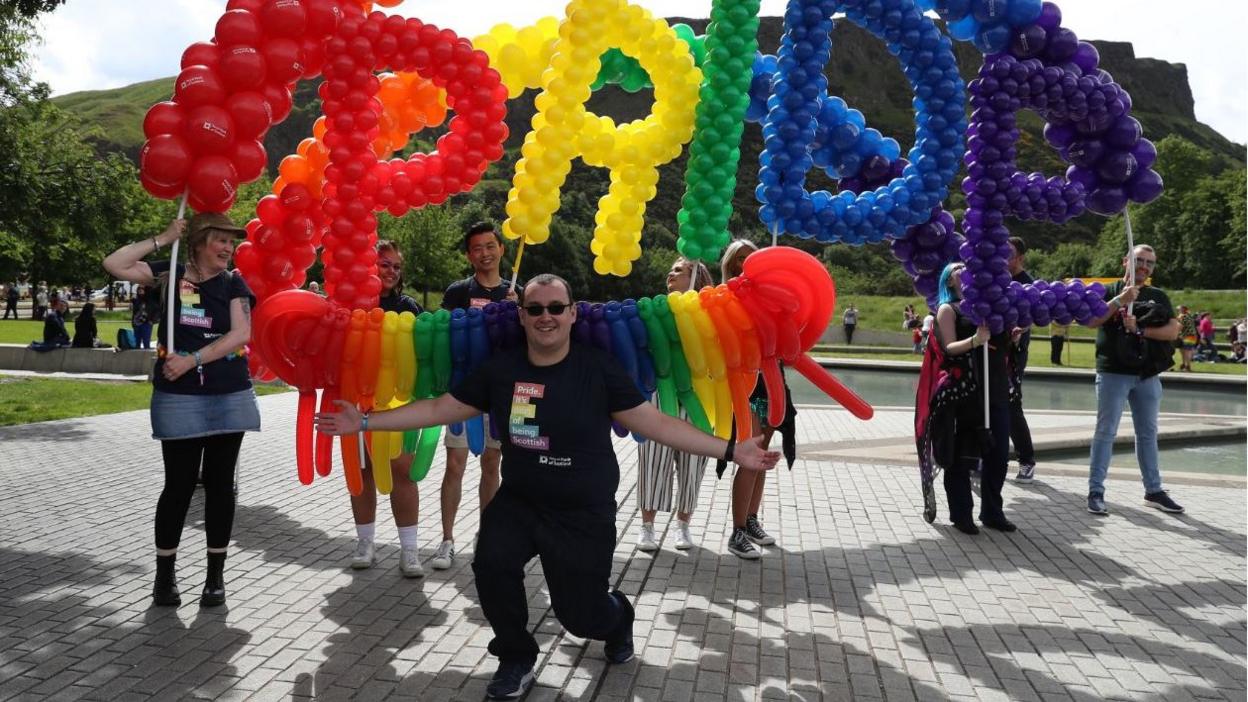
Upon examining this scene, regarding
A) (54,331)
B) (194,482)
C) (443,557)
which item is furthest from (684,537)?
(54,331)

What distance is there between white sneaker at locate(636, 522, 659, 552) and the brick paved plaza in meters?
0.12

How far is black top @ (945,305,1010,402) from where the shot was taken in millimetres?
5320

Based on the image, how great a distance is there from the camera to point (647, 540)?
4945mm

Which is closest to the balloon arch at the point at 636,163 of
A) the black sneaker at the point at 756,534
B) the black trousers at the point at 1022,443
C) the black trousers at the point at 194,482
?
the black trousers at the point at 194,482

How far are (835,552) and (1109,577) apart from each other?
1.44 meters

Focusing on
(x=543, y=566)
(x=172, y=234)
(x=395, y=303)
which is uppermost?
(x=172, y=234)

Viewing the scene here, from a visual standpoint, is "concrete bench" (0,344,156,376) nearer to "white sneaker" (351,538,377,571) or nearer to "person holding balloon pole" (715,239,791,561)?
"white sneaker" (351,538,377,571)

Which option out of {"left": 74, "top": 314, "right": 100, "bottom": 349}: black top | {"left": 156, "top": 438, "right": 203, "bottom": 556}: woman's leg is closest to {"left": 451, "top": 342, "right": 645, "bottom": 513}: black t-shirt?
{"left": 156, "top": 438, "right": 203, "bottom": 556}: woman's leg

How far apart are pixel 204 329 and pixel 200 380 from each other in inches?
9.0

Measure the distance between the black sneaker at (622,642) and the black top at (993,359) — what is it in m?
3.00

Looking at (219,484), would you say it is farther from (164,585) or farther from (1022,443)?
(1022,443)

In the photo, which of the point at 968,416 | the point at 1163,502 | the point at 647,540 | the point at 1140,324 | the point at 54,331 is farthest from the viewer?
the point at 54,331

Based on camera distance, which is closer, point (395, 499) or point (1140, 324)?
point (395, 499)

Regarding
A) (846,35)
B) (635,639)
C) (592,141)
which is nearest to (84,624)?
(635,639)
